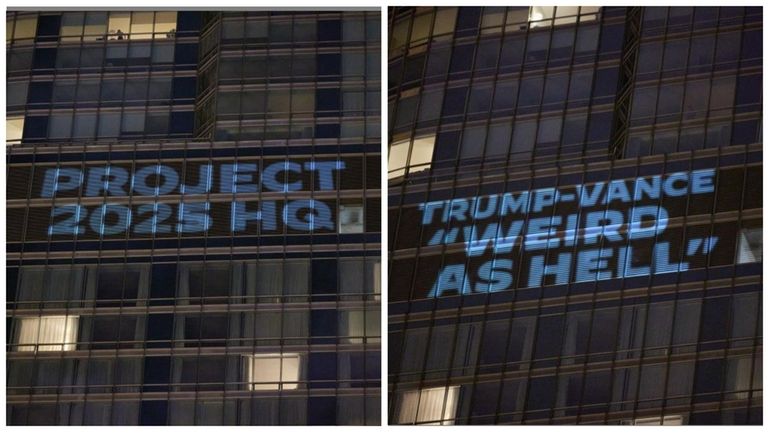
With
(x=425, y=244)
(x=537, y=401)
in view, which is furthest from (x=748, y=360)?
(x=425, y=244)

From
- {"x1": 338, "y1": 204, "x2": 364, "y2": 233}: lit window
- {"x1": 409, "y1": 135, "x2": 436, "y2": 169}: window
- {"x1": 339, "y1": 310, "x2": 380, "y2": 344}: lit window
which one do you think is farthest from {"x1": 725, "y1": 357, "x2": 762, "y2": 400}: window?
{"x1": 338, "y1": 204, "x2": 364, "y2": 233}: lit window

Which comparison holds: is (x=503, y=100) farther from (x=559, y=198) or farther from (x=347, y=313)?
(x=347, y=313)

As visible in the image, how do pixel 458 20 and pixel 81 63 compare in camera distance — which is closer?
pixel 458 20

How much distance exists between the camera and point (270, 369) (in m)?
26.0

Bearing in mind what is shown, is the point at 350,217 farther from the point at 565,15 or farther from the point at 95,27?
the point at 95,27

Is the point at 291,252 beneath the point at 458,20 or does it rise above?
beneath

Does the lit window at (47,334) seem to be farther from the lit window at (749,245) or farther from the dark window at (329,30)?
the lit window at (749,245)

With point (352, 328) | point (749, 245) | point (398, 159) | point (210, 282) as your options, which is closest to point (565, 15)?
point (398, 159)

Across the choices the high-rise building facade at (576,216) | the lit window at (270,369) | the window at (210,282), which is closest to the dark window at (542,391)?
the high-rise building facade at (576,216)

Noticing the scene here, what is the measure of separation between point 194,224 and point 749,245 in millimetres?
8852

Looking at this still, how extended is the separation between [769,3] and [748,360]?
4.82 meters

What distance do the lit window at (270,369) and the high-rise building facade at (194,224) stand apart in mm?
28

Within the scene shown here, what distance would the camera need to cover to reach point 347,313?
Answer: 25.9 m

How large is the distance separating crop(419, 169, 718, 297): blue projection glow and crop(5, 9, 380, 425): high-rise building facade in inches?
133
